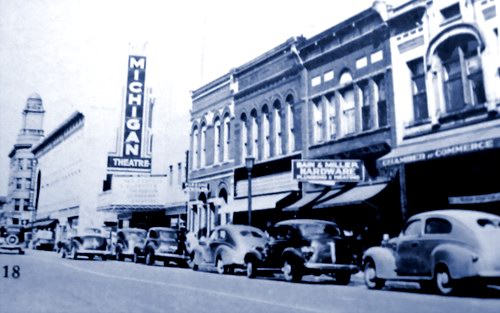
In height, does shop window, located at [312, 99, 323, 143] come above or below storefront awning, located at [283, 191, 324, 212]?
above

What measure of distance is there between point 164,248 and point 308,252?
10.6 m

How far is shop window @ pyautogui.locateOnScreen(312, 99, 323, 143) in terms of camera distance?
23156 millimetres

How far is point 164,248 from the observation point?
76.2 feet

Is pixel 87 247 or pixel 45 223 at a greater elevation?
pixel 45 223

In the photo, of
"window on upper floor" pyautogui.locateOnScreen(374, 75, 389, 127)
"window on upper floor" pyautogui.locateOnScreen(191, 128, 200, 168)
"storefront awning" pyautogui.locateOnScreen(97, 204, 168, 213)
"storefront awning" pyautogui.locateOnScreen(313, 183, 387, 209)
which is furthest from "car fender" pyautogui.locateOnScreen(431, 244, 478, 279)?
"storefront awning" pyautogui.locateOnScreen(97, 204, 168, 213)

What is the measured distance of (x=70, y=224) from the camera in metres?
58.7

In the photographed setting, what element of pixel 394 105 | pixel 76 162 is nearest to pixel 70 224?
pixel 76 162

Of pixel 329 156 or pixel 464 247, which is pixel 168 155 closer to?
pixel 329 156

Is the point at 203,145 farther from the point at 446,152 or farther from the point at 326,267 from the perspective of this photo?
the point at 326,267

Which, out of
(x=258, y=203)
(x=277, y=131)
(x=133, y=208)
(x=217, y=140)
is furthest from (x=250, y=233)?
(x=133, y=208)

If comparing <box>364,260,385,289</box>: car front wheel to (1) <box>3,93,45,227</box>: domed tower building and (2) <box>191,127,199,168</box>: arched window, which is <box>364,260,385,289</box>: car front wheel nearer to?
(1) <box>3,93,45,227</box>: domed tower building

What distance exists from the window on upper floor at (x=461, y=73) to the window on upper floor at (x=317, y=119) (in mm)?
6560

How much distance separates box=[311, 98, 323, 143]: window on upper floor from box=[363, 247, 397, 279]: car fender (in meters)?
11.0

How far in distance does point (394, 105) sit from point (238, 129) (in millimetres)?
11296
